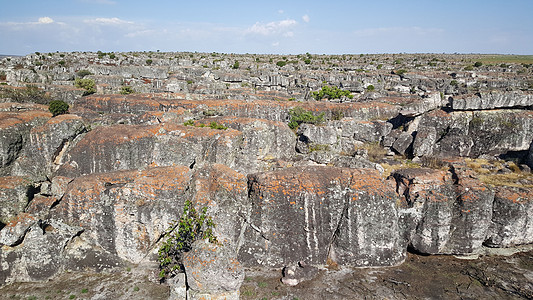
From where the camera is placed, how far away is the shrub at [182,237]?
11055mm

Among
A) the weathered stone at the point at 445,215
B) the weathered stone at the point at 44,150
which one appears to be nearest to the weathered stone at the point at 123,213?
the weathered stone at the point at 44,150

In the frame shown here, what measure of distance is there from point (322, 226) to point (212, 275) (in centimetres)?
502

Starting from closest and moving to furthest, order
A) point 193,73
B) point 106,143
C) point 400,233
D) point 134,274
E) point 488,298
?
point 488,298, point 134,274, point 400,233, point 106,143, point 193,73

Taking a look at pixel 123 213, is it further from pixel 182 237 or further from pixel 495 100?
pixel 495 100

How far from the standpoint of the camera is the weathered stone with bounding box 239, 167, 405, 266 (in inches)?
480

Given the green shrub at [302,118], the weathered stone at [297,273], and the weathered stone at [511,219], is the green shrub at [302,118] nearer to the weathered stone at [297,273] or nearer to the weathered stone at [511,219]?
the weathered stone at [511,219]

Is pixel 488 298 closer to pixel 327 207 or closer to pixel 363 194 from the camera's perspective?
pixel 363 194

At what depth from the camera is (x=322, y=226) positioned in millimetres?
12266

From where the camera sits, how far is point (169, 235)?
1168 cm

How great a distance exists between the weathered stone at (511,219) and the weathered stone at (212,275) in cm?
1183

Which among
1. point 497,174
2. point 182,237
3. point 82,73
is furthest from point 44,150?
point 82,73

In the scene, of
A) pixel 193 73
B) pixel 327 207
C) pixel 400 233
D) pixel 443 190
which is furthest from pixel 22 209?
pixel 193 73

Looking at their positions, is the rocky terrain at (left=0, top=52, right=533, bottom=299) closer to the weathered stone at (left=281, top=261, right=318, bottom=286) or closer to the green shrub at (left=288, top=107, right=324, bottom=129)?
the weathered stone at (left=281, top=261, right=318, bottom=286)

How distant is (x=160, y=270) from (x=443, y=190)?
12.8 metres
